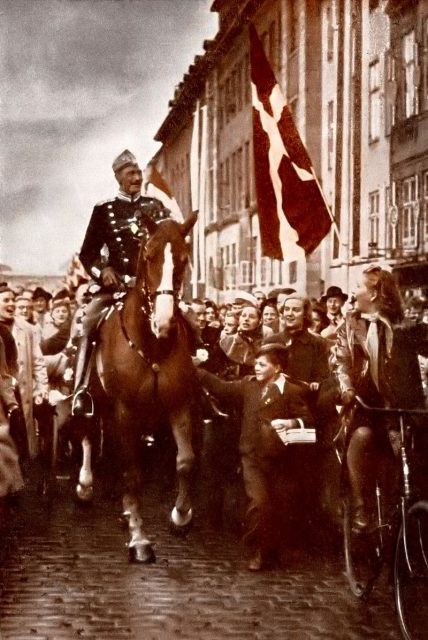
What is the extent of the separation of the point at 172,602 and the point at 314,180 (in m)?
3.50

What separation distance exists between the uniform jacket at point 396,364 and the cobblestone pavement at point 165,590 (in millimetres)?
1203

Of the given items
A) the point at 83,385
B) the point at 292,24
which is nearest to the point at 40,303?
the point at 83,385

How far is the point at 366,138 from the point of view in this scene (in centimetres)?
822

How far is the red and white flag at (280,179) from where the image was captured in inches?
332

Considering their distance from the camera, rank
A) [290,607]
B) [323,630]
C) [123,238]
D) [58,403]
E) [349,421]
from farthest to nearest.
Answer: [58,403] < [123,238] < [349,421] < [290,607] < [323,630]

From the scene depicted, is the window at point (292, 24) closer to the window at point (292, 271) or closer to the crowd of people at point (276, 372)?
the window at point (292, 271)

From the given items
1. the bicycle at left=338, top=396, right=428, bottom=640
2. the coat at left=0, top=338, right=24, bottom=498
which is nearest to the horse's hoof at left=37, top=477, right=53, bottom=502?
the coat at left=0, top=338, right=24, bottom=498

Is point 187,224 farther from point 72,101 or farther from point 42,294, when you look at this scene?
point 42,294

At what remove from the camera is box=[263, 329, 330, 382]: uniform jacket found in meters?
7.96

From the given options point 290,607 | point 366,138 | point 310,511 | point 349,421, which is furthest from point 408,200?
point 290,607

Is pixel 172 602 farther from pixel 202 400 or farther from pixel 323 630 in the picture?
pixel 202 400

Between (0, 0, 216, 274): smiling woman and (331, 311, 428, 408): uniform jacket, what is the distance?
2032mm

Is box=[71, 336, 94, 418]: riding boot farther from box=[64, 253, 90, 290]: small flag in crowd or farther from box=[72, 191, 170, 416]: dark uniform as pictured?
box=[64, 253, 90, 290]: small flag in crowd

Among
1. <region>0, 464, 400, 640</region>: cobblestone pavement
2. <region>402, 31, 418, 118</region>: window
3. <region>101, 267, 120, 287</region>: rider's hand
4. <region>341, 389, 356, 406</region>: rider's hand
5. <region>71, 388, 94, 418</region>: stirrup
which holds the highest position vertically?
<region>402, 31, 418, 118</region>: window
